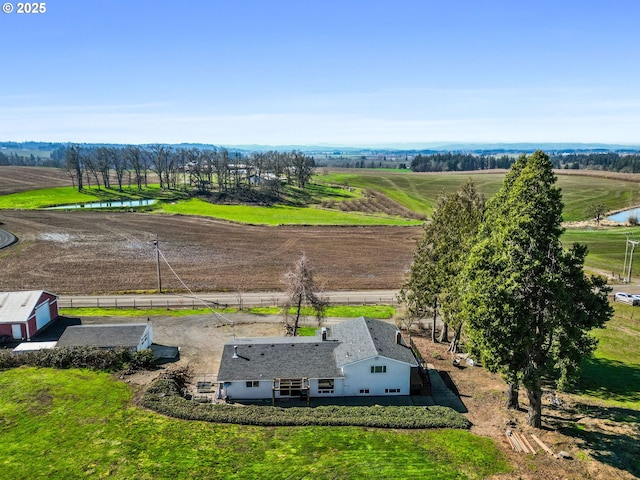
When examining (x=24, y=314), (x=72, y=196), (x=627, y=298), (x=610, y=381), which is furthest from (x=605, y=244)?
(x=72, y=196)

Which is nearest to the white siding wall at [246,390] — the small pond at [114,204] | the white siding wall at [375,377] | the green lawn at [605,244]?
the white siding wall at [375,377]

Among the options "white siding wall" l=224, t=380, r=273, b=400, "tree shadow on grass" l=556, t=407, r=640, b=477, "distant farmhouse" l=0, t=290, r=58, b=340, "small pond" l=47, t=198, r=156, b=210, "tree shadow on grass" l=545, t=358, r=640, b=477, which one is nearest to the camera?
"tree shadow on grass" l=556, t=407, r=640, b=477

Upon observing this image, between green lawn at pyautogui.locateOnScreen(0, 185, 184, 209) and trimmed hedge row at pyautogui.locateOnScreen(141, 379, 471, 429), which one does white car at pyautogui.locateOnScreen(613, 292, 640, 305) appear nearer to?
trimmed hedge row at pyautogui.locateOnScreen(141, 379, 471, 429)

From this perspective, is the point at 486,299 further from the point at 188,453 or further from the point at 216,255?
the point at 216,255

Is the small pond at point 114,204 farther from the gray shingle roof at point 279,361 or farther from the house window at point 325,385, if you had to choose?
the house window at point 325,385

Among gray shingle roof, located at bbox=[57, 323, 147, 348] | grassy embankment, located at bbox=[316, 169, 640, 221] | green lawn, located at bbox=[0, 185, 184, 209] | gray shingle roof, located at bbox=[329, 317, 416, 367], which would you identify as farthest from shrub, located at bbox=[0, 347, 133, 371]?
grassy embankment, located at bbox=[316, 169, 640, 221]

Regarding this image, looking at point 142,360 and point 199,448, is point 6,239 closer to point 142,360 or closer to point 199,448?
point 142,360

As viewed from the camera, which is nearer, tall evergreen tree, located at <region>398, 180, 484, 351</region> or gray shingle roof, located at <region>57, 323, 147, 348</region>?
tall evergreen tree, located at <region>398, 180, 484, 351</region>
